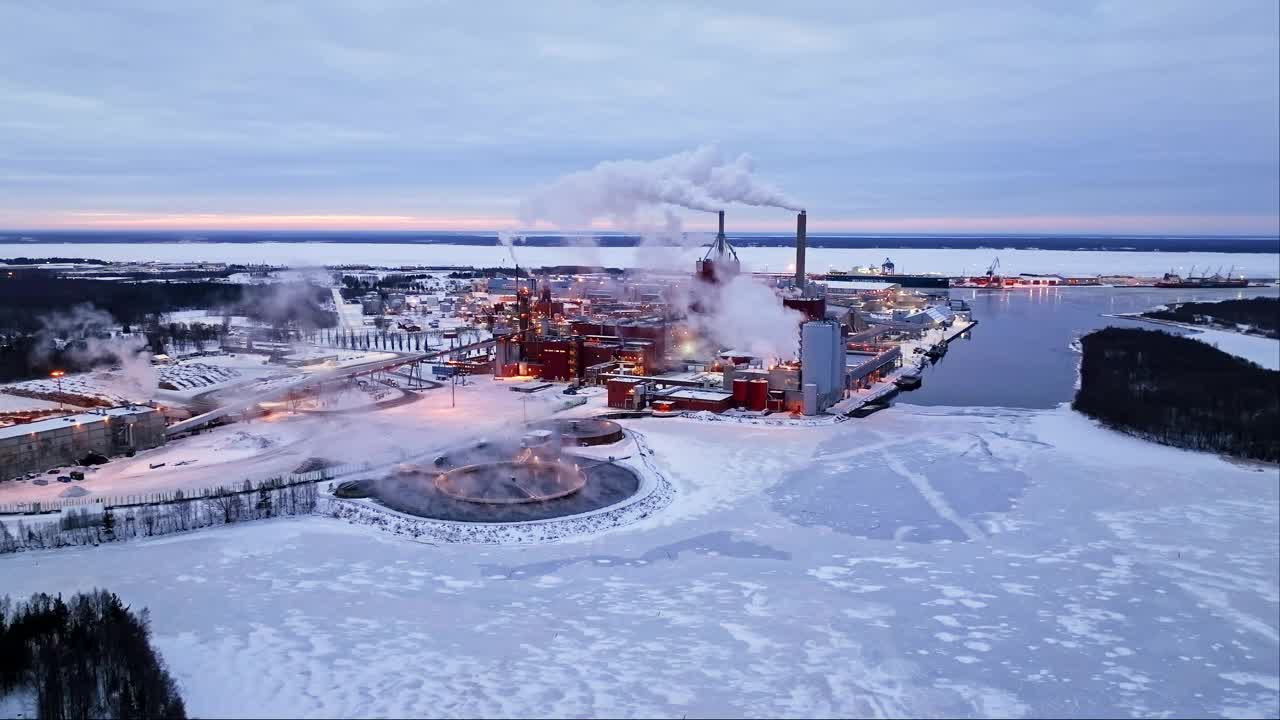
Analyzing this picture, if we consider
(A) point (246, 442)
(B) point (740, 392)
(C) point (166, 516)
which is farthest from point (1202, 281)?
(C) point (166, 516)

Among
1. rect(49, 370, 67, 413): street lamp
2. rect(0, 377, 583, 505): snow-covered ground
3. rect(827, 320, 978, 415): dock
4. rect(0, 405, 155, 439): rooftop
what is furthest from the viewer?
rect(827, 320, 978, 415): dock

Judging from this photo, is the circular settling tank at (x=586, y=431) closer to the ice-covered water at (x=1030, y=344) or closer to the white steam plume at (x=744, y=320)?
the white steam plume at (x=744, y=320)

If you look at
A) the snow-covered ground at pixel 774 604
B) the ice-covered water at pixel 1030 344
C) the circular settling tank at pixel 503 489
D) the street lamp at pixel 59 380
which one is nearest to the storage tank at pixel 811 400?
the ice-covered water at pixel 1030 344

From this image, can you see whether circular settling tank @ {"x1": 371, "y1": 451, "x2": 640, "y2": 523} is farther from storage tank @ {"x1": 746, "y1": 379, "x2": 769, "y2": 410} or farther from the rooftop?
the rooftop

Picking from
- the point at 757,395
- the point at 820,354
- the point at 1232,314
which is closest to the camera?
the point at 820,354

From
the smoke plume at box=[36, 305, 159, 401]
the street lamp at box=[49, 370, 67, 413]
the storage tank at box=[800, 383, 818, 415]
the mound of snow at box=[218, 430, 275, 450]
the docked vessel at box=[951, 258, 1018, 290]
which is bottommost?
the mound of snow at box=[218, 430, 275, 450]

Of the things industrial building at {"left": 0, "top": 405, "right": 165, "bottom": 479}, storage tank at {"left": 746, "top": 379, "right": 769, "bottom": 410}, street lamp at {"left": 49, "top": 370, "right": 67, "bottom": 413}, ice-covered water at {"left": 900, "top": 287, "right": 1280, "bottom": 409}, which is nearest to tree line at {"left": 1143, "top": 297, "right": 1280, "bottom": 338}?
ice-covered water at {"left": 900, "top": 287, "right": 1280, "bottom": 409}

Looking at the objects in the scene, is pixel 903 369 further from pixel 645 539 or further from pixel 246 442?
pixel 246 442
